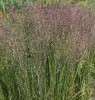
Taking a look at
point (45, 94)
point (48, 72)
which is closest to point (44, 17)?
point (48, 72)

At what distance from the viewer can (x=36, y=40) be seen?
3441mm

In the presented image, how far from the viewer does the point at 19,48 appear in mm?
Answer: 3367

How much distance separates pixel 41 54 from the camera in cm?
352

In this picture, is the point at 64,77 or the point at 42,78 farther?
the point at 64,77

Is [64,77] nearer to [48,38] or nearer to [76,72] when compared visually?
[76,72]

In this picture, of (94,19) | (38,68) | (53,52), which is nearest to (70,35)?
(53,52)

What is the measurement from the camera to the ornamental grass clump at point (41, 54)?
344cm

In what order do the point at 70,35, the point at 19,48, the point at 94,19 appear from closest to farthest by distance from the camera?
the point at 19,48 < the point at 70,35 < the point at 94,19

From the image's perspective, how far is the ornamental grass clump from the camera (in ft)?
11.3

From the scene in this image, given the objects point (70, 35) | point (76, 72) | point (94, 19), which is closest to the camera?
point (70, 35)

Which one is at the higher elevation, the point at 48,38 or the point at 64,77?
the point at 48,38

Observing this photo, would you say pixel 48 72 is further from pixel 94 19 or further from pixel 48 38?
pixel 94 19

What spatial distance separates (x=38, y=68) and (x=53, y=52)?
1.12 feet

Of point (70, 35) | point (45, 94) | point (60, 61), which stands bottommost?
point (45, 94)
